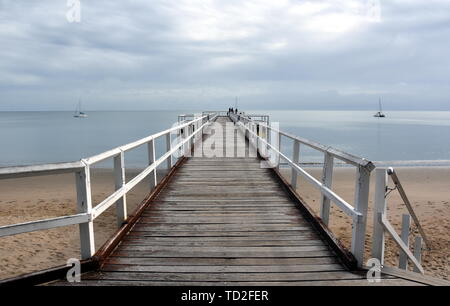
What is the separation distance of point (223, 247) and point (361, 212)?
1625 mm

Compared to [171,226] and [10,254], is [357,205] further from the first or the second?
[10,254]

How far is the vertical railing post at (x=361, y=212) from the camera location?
317cm

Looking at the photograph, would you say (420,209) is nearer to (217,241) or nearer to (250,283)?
(217,241)

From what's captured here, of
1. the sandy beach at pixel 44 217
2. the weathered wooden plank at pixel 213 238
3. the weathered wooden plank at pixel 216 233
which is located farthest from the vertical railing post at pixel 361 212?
the sandy beach at pixel 44 217

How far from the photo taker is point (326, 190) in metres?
4.05

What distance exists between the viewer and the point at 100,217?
12.0 m

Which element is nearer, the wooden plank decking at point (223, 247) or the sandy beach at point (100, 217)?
the wooden plank decking at point (223, 247)

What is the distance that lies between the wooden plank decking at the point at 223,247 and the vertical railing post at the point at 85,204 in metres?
0.27

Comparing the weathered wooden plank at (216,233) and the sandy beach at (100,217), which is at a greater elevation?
the weathered wooden plank at (216,233)

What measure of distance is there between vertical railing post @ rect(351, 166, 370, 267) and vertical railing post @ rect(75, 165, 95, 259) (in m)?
2.69

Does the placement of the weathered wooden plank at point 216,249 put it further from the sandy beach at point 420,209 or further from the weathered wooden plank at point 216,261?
the sandy beach at point 420,209

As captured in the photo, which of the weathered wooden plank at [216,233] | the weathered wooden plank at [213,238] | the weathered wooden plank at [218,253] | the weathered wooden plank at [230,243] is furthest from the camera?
the weathered wooden plank at [216,233]
